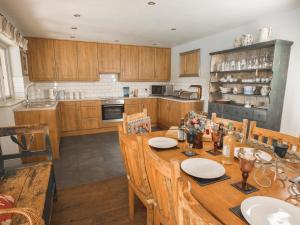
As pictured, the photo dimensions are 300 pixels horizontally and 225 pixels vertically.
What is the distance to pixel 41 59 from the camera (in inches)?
171

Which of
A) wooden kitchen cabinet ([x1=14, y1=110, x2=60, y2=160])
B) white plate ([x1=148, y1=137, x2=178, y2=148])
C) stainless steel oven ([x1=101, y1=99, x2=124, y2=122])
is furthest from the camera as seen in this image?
stainless steel oven ([x1=101, y1=99, x2=124, y2=122])

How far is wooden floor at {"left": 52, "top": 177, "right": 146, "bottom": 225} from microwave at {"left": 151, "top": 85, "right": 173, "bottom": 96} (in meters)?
3.69

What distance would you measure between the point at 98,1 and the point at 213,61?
2485 millimetres

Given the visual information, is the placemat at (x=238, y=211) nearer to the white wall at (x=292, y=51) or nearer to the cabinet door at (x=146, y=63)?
the white wall at (x=292, y=51)

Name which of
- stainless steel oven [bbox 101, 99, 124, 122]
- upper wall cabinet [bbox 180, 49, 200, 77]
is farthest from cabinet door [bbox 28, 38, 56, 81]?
upper wall cabinet [bbox 180, 49, 200, 77]

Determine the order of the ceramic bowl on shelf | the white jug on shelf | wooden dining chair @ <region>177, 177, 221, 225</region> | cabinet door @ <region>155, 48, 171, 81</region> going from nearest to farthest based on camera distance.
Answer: wooden dining chair @ <region>177, 177, 221, 225</region> < the white jug on shelf < the ceramic bowl on shelf < cabinet door @ <region>155, 48, 171, 81</region>

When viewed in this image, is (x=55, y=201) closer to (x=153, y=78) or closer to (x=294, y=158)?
(x=294, y=158)

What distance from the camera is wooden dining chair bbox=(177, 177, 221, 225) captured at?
545 millimetres

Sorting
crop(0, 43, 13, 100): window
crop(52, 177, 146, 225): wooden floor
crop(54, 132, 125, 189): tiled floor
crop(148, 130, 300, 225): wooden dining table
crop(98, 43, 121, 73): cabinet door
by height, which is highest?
crop(98, 43, 121, 73): cabinet door

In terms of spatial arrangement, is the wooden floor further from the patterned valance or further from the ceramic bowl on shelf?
the ceramic bowl on shelf

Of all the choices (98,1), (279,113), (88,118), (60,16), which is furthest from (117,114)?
(279,113)

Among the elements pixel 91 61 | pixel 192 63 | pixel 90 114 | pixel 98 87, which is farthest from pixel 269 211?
pixel 98 87

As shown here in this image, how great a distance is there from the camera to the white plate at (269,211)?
0.75 metres

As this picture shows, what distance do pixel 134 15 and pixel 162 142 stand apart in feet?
7.02
